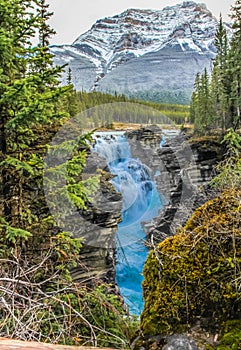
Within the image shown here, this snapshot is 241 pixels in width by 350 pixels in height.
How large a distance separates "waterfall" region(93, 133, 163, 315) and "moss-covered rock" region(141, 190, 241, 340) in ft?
49.0

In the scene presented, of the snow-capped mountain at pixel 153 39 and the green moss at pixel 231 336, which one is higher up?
the snow-capped mountain at pixel 153 39

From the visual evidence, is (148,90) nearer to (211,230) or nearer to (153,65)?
(153,65)

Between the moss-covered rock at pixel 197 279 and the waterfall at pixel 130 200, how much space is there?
1494 cm

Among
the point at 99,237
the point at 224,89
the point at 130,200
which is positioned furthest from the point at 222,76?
the point at 99,237

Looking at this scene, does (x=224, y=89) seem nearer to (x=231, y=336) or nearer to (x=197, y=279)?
(x=197, y=279)

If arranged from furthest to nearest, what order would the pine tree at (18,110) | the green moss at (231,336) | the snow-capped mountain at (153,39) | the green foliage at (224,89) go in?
the snow-capped mountain at (153,39) < the green foliage at (224,89) < the pine tree at (18,110) < the green moss at (231,336)

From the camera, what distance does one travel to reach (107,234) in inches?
444

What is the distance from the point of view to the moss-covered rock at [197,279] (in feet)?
6.25

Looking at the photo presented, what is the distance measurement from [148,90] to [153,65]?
2046cm

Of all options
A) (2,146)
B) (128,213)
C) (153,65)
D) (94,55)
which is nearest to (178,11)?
(94,55)

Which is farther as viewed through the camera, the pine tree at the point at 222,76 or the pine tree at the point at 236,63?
the pine tree at the point at 222,76

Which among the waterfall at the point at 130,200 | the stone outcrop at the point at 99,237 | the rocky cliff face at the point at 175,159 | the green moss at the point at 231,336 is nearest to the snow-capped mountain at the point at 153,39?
the rocky cliff face at the point at 175,159

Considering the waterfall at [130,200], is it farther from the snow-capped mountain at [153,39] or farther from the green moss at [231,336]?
the snow-capped mountain at [153,39]

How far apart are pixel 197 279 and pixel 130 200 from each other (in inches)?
808
